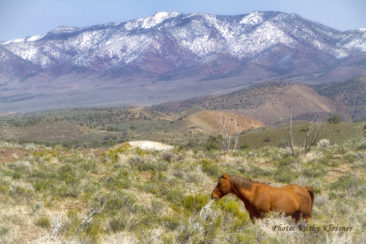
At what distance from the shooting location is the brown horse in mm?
7336

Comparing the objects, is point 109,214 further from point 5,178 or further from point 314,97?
point 314,97

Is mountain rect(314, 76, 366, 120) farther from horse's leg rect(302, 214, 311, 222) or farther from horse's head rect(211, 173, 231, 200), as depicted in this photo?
horse's head rect(211, 173, 231, 200)

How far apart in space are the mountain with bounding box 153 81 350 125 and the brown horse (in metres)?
108

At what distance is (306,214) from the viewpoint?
298 inches

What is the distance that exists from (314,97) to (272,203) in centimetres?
17258

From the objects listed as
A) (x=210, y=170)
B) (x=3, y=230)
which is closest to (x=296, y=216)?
(x=3, y=230)

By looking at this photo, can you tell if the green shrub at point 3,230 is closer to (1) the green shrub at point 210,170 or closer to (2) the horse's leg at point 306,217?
(2) the horse's leg at point 306,217

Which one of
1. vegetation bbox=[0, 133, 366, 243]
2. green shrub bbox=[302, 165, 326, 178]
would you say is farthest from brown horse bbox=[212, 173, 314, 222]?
green shrub bbox=[302, 165, 326, 178]

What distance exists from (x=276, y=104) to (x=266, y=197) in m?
134

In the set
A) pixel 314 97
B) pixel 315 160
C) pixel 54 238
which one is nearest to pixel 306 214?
pixel 54 238

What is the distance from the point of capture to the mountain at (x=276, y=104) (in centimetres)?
12475

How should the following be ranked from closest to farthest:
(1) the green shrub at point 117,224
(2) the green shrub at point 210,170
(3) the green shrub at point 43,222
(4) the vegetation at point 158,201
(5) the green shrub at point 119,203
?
(4) the vegetation at point 158,201, (3) the green shrub at point 43,222, (1) the green shrub at point 117,224, (5) the green shrub at point 119,203, (2) the green shrub at point 210,170

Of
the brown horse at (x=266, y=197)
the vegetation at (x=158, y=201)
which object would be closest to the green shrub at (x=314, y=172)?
the vegetation at (x=158, y=201)

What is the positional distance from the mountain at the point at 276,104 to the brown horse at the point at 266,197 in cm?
10820
